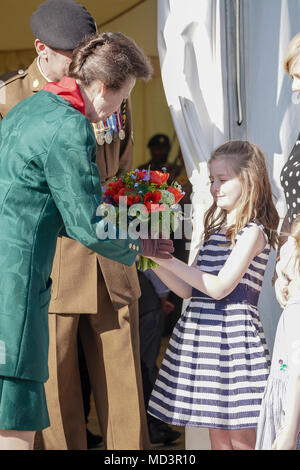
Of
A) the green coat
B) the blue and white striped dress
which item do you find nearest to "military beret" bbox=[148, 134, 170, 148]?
the blue and white striped dress

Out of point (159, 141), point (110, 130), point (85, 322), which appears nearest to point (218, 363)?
point (85, 322)

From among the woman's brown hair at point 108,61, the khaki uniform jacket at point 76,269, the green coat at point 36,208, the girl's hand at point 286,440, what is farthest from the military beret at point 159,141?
the girl's hand at point 286,440

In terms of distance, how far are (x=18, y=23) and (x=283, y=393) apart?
127 inches

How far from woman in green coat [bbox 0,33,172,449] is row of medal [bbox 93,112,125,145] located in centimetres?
77

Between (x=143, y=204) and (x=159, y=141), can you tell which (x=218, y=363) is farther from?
(x=159, y=141)

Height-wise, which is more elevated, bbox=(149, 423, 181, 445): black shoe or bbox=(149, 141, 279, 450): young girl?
bbox=(149, 141, 279, 450): young girl

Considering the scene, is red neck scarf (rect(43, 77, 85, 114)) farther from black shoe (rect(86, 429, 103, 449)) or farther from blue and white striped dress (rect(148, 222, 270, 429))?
black shoe (rect(86, 429, 103, 449))

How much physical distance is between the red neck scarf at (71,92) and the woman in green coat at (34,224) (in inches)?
0.4

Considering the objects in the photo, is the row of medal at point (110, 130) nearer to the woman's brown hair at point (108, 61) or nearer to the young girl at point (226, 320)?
the young girl at point (226, 320)

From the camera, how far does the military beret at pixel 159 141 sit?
6118mm

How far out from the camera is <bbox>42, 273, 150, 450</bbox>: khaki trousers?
Answer: 298 centimetres

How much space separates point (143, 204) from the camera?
251 cm

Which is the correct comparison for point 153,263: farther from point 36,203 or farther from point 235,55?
point 235,55

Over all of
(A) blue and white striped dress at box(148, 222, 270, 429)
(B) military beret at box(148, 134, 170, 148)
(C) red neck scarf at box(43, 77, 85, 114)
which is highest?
(B) military beret at box(148, 134, 170, 148)
